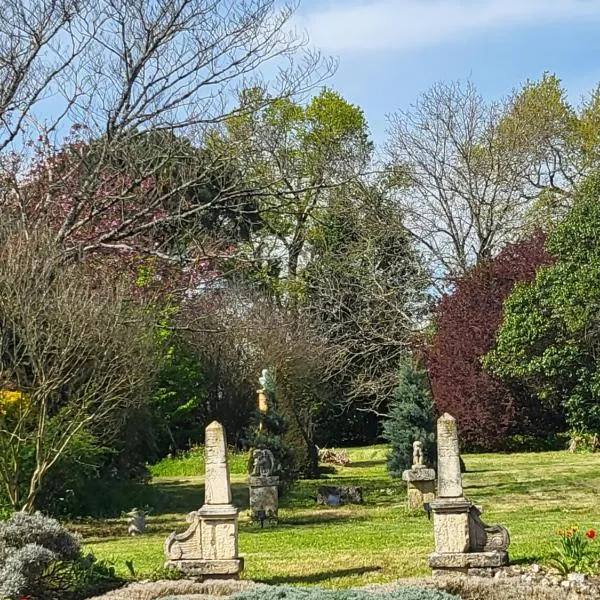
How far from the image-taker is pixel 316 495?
59.8 feet

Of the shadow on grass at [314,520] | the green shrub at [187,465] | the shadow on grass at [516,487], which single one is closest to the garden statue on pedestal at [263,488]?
the shadow on grass at [314,520]

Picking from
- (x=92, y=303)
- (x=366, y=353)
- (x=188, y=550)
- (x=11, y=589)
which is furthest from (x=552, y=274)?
(x=11, y=589)

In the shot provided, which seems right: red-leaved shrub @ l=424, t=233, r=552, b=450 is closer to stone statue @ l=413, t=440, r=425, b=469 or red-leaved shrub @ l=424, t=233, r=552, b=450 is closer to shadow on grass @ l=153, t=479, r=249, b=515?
shadow on grass @ l=153, t=479, r=249, b=515

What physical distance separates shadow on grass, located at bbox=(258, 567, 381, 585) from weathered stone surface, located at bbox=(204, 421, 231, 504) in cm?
89

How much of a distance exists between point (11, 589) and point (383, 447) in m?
24.1

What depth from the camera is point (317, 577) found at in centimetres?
992

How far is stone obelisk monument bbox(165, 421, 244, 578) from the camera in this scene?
31.5 ft

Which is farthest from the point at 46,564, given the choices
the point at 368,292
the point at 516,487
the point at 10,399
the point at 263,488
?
the point at 368,292

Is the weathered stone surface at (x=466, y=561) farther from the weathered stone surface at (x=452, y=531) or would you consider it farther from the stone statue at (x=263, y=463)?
the stone statue at (x=263, y=463)

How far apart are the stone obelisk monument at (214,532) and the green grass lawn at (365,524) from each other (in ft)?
1.55

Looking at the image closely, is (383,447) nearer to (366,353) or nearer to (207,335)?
(366,353)

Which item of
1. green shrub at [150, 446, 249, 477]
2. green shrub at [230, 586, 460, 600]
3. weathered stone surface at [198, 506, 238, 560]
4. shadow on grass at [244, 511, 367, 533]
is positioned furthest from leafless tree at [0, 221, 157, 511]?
green shrub at [150, 446, 249, 477]

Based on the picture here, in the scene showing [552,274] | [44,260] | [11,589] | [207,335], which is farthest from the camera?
[207,335]

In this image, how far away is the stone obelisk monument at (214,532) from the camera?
9594 millimetres
